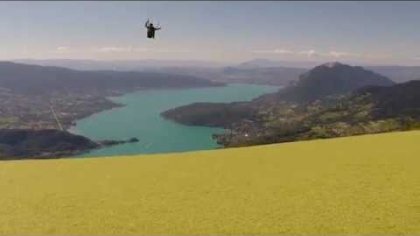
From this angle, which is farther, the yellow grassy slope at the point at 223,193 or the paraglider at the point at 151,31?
the paraglider at the point at 151,31

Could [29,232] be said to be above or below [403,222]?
below

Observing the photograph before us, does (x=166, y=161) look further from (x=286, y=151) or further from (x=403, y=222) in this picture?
(x=403, y=222)

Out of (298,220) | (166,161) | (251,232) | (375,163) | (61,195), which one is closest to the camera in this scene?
(251,232)

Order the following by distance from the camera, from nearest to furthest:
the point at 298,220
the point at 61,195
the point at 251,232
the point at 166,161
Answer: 1. the point at 251,232
2. the point at 298,220
3. the point at 61,195
4. the point at 166,161

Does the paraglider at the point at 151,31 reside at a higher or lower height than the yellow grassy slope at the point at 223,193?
higher

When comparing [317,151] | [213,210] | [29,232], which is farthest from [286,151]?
[29,232]

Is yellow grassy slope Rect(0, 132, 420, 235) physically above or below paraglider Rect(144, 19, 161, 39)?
below

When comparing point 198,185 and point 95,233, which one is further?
point 198,185

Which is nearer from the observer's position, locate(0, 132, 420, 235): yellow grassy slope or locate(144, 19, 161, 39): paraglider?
locate(0, 132, 420, 235): yellow grassy slope
